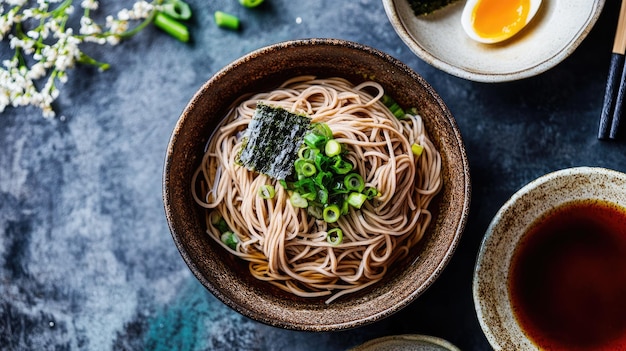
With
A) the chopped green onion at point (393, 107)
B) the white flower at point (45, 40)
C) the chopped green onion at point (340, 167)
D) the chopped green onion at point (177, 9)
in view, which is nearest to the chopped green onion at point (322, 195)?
the chopped green onion at point (340, 167)

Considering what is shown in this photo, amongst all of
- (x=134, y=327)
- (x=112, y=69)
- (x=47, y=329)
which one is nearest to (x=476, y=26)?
(x=112, y=69)

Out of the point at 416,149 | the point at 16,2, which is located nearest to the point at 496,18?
the point at 416,149

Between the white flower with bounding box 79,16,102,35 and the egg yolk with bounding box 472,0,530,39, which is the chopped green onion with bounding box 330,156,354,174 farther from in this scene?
the white flower with bounding box 79,16,102,35

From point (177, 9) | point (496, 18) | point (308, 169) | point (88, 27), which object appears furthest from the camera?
point (177, 9)

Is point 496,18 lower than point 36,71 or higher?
higher

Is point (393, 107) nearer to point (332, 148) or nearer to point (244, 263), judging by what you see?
point (332, 148)

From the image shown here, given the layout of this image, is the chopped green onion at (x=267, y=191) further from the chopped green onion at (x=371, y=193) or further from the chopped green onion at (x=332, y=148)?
the chopped green onion at (x=371, y=193)

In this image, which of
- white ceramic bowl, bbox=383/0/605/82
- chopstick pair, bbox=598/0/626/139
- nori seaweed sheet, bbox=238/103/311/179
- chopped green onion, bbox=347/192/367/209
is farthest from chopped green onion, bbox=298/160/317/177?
A: chopstick pair, bbox=598/0/626/139
